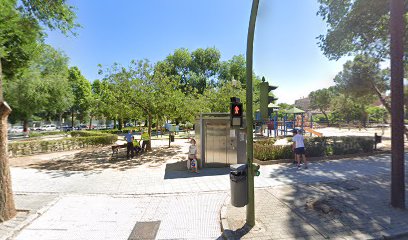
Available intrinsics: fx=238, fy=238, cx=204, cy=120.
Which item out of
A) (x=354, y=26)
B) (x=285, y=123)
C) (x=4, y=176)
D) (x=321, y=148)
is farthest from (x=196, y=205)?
(x=285, y=123)

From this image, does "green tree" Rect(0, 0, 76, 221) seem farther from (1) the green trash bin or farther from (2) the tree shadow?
(2) the tree shadow

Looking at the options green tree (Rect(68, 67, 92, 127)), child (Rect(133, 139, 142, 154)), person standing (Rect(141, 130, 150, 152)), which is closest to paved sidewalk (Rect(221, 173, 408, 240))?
child (Rect(133, 139, 142, 154))

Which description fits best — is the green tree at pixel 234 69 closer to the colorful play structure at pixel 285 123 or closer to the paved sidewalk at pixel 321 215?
the colorful play structure at pixel 285 123

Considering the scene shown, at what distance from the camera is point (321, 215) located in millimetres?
5328

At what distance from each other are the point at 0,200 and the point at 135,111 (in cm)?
981

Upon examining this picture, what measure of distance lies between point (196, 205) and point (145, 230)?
1.61m

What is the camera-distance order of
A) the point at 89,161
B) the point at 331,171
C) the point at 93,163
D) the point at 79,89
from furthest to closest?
1. the point at 79,89
2. the point at 89,161
3. the point at 93,163
4. the point at 331,171

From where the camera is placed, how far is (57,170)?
10508mm

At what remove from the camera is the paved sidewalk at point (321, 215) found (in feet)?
15.0

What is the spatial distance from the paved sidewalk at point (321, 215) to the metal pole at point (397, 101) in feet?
1.72

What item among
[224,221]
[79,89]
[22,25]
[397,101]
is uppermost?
Result: [79,89]

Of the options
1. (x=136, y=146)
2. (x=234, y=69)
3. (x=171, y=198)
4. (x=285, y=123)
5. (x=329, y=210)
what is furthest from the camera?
(x=234, y=69)

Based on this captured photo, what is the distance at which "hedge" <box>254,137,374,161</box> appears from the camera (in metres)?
11.5

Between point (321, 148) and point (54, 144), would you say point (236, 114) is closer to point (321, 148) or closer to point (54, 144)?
point (321, 148)
